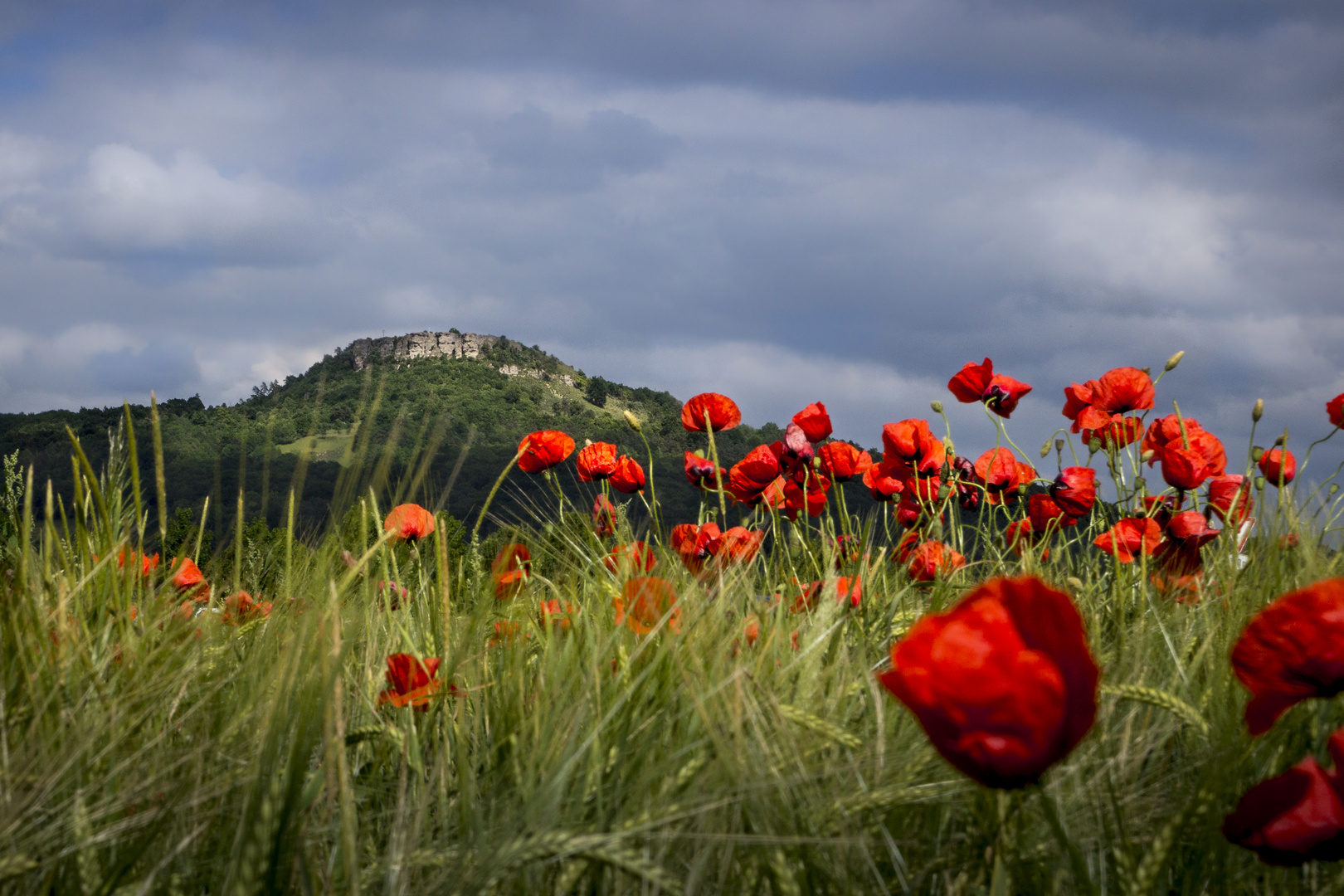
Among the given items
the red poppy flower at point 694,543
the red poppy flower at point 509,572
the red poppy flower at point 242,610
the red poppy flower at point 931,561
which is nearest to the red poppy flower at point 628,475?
the red poppy flower at point 694,543

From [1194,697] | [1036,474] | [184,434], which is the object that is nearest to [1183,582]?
[1036,474]

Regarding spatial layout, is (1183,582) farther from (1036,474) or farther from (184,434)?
(184,434)

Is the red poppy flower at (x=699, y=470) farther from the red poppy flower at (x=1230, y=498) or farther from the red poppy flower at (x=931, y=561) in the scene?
the red poppy flower at (x=1230, y=498)

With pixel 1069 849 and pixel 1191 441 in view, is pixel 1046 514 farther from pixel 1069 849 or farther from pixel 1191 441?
pixel 1069 849

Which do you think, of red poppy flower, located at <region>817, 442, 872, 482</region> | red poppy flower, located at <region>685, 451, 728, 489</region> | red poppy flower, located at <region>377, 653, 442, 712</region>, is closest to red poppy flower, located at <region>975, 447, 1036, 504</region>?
red poppy flower, located at <region>817, 442, 872, 482</region>

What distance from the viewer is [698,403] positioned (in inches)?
96.3

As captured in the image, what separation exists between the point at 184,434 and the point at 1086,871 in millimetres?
1983

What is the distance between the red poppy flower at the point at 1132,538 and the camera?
191 centimetres

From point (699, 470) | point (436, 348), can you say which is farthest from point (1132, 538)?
point (436, 348)

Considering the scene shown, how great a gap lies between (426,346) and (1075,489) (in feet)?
270

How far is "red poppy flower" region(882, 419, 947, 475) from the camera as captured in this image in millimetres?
2312

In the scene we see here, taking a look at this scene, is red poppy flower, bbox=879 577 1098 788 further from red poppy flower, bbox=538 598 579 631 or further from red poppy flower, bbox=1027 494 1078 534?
red poppy flower, bbox=1027 494 1078 534

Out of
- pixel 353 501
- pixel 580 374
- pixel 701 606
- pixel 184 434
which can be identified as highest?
pixel 580 374

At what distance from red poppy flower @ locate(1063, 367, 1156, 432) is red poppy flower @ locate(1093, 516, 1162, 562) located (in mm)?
390
